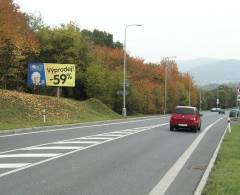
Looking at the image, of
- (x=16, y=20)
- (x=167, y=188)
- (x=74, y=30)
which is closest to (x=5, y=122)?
(x=16, y=20)

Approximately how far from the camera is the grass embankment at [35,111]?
3770 centimetres

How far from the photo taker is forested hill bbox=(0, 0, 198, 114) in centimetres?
4591

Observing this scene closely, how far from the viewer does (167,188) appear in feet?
37.7

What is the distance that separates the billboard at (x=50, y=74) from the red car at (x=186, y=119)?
18815 mm

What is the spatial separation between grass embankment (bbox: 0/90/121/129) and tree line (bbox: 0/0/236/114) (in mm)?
4439

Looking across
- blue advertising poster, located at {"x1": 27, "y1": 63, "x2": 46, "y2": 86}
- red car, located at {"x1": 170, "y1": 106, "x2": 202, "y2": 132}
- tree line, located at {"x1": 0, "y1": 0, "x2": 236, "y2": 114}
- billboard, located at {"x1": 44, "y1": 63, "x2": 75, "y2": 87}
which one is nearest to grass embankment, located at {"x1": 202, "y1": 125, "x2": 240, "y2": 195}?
red car, located at {"x1": 170, "y1": 106, "x2": 202, "y2": 132}

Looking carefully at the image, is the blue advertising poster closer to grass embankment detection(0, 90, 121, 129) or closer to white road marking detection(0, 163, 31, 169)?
grass embankment detection(0, 90, 121, 129)

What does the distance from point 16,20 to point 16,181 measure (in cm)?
3093

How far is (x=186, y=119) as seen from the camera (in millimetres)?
35281

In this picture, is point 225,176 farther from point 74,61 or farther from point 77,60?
point 77,60

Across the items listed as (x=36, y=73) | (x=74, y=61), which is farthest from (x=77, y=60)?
(x=36, y=73)

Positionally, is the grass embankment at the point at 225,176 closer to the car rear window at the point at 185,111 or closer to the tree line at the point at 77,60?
the car rear window at the point at 185,111

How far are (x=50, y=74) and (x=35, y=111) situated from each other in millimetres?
9691

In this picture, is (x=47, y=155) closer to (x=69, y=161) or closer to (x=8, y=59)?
(x=69, y=161)
